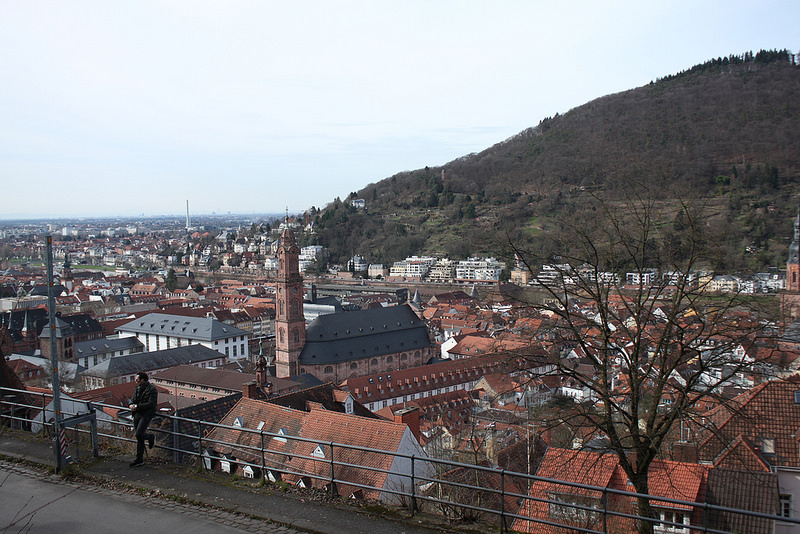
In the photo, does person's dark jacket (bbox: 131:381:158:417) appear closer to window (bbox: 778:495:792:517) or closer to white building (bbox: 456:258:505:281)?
window (bbox: 778:495:792:517)

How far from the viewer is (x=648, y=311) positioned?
8633mm

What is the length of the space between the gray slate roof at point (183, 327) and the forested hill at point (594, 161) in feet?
186

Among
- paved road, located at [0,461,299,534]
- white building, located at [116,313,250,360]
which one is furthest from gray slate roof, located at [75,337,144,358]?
paved road, located at [0,461,299,534]

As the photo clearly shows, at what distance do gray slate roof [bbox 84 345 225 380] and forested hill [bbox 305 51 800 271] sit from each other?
6215cm

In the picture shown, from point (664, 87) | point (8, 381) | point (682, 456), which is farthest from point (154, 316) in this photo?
point (664, 87)

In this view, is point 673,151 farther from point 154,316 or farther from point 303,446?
point 303,446

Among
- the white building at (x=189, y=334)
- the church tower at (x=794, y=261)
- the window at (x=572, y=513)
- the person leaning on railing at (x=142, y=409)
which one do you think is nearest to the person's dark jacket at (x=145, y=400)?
the person leaning on railing at (x=142, y=409)

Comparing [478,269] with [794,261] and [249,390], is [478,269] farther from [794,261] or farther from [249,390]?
[249,390]

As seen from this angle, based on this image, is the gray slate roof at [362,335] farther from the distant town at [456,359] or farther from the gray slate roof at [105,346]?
the gray slate roof at [105,346]

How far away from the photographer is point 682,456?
13.0 m

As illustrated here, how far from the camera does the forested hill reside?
11225cm

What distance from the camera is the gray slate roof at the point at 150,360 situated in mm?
37656

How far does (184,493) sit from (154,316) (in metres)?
49.8

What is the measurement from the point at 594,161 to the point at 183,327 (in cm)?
10217
